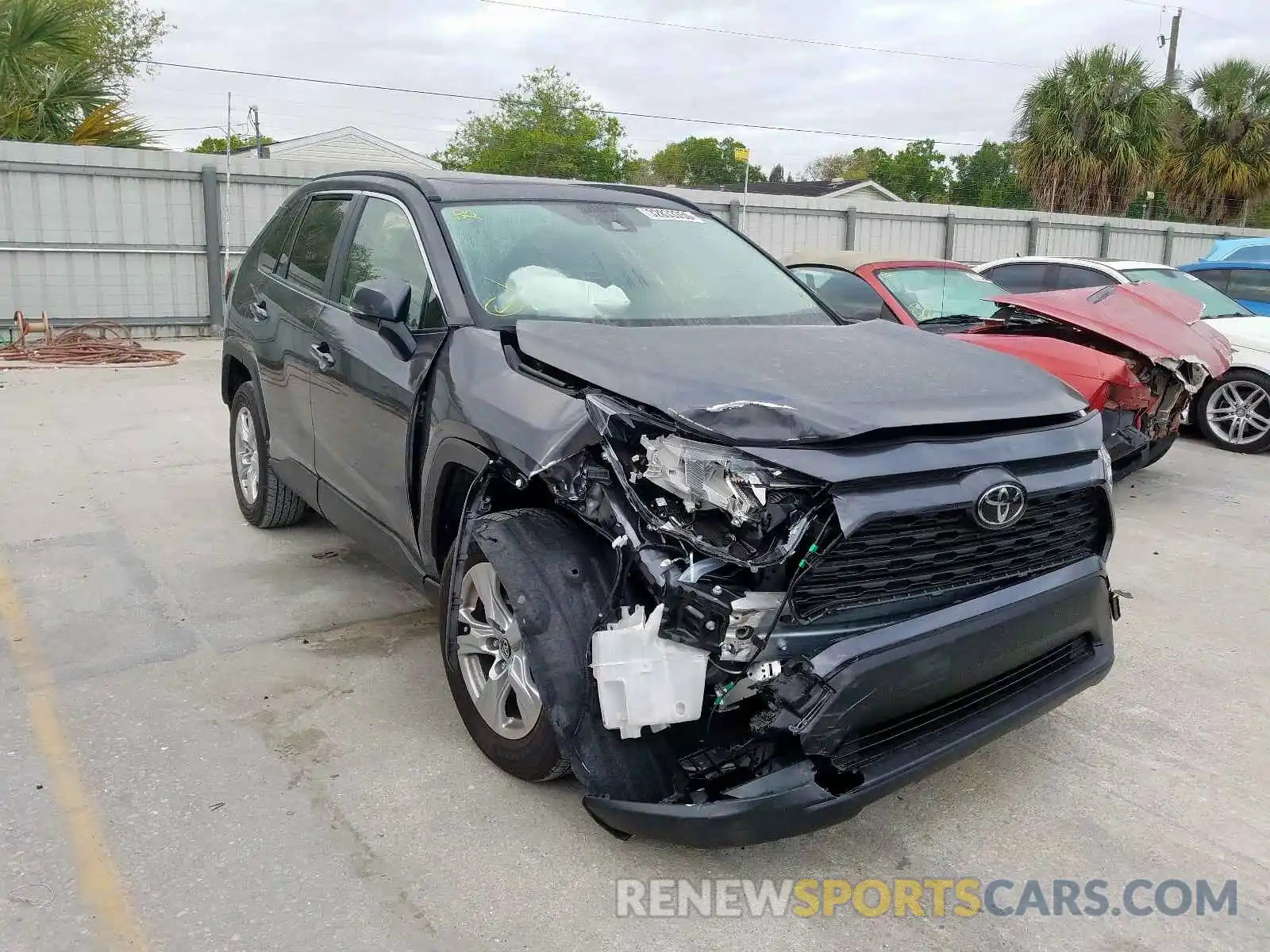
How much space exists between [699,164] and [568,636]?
75.8 metres

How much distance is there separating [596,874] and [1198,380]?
18.5 ft

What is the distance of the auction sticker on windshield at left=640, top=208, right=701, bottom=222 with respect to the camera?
4523 mm

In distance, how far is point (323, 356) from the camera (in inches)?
173

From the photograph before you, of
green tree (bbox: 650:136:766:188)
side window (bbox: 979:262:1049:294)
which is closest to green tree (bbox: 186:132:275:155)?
green tree (bbox: 650:136:766:188)

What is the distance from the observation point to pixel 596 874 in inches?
113

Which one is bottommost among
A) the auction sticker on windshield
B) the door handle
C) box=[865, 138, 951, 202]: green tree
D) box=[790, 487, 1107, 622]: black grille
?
box=[790, 487, 1107, 622]: black grille

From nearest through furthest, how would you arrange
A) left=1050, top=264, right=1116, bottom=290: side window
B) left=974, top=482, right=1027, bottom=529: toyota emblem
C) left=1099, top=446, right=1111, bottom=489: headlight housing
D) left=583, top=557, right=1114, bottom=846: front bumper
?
left=583, top=557, right=1114, bottom=846: front bumper < left=974, top=482, right=1027, bottom=529: toyota emblem < left=1099, top=446, right=1111, bottom=489: headlight housing < left=1050, top=264, right=1116, bottom=290: side window

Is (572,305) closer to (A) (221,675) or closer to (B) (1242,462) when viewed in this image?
(A) (221,675)

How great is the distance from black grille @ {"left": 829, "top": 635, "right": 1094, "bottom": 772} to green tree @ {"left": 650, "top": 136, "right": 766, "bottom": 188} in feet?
197

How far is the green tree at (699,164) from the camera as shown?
216 feet

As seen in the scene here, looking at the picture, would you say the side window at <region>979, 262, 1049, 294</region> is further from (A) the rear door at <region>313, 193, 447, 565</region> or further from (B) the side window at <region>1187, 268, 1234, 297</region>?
(A) the rear door at <region>313, 193, 447, 565</region>

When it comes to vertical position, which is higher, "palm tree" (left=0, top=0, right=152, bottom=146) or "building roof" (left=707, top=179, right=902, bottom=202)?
"building roof" (left=707, top=179, right=902, bottom=202)

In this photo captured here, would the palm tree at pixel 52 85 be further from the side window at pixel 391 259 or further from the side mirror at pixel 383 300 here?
the side mirror at pixel 383 300

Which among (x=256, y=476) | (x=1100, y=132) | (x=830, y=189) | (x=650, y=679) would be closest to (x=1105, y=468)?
(x=650, y=679)
